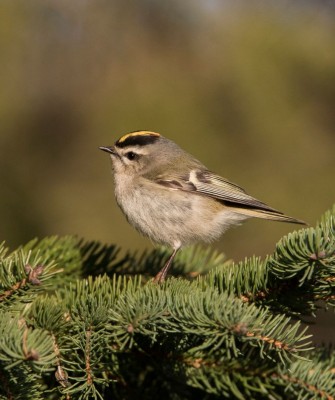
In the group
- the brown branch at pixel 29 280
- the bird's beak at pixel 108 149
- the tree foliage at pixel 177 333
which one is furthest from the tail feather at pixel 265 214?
the brown branch at pixel 29 280

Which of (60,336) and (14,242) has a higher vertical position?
(60,336)

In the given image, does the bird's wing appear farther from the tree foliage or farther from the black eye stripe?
the tree foliage

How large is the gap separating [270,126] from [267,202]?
1.37ft

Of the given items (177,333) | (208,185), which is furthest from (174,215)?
(177,333)

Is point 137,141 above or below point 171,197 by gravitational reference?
above

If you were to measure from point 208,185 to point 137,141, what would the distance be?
Answer: 0.46m

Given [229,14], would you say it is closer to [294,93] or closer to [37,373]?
[294,93]

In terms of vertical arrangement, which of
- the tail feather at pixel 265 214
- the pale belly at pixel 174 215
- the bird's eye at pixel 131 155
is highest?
the tail feather at pixel 265 214

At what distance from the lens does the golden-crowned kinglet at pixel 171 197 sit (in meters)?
3.10

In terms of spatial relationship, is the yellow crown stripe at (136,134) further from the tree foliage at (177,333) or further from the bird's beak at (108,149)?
the tree foliage at (177,333)

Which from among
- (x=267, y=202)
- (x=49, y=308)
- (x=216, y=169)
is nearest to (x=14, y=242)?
(x=216, y=169)

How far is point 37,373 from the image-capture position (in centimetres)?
155

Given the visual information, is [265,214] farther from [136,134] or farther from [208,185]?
[136,134]

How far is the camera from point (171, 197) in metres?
3.22
